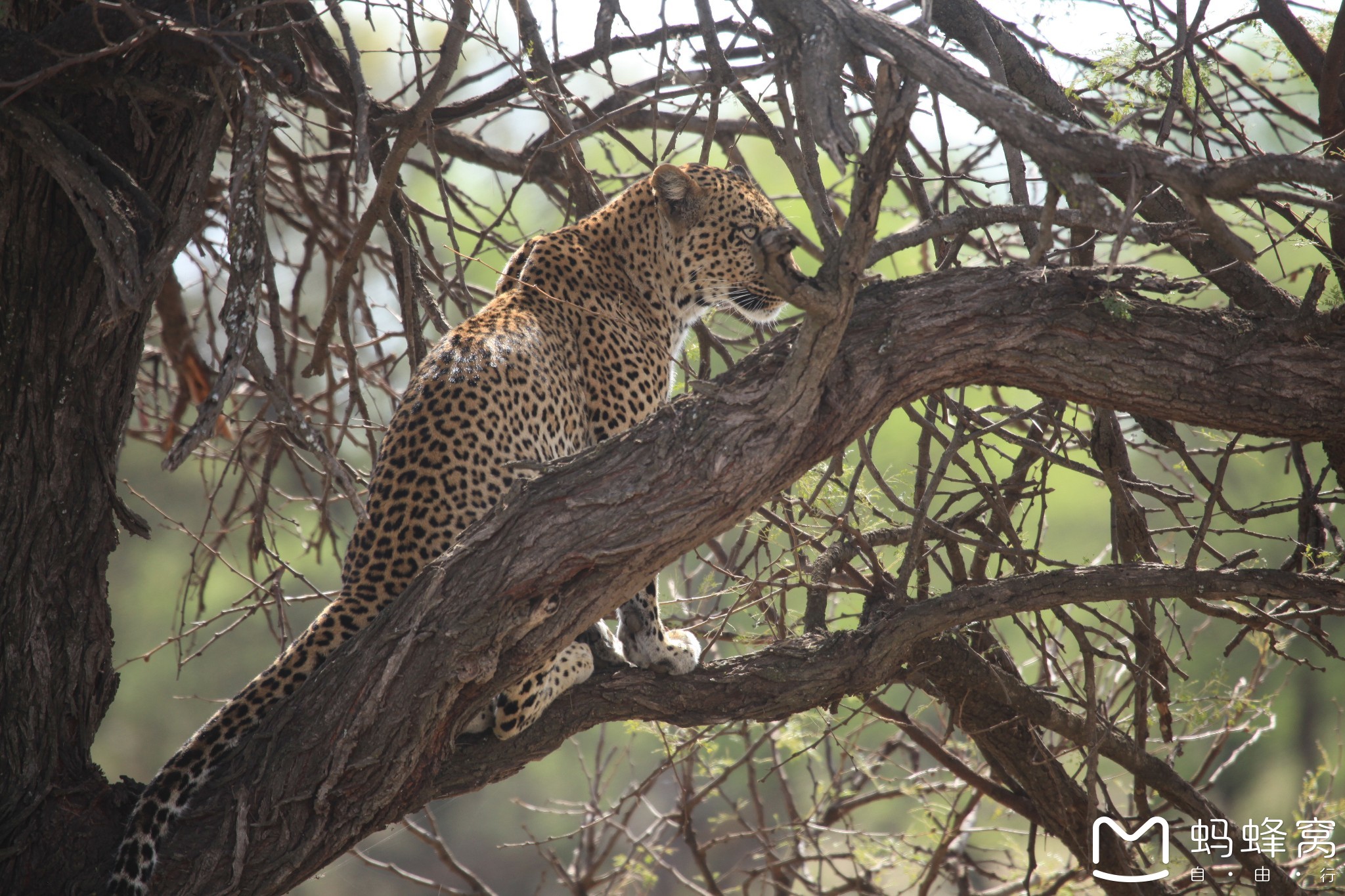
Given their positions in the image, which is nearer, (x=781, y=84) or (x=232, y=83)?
(x=781, y=84)

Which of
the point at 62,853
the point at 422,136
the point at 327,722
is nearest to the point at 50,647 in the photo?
the point at 62,853

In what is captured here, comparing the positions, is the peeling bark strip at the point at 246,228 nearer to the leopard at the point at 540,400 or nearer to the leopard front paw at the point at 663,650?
the leopard at the point at 540,400

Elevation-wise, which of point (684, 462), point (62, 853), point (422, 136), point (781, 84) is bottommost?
point (62, 853)

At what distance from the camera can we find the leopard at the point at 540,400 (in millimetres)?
3490

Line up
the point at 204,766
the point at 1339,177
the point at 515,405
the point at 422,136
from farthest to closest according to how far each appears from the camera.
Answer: the point at 422,136 < the point at 515,405 < the point at 204,766 < the point at 1339,177

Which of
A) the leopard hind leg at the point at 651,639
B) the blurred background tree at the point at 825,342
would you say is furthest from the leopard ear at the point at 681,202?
the leopard hind leg at the point at 651,639

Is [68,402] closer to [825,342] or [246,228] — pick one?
[246,228]

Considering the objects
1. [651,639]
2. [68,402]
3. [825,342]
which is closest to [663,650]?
[651,639]

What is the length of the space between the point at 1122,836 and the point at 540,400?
298 cm

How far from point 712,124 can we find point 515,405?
1.28 metres

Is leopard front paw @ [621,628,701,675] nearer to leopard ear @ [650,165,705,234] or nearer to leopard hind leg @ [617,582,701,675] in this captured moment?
leopard hind leg @ [617,582,701,675]

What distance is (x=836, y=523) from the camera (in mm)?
4094

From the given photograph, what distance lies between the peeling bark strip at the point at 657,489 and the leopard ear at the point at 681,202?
6.54 feet

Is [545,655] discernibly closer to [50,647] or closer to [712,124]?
[50,647]
